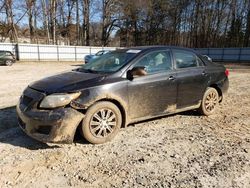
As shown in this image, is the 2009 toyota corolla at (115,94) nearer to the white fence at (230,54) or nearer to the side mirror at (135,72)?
the side mirror at (135,72)

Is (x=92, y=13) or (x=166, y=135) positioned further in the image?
(x=92, y=13)

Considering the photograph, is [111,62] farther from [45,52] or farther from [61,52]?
[61,52]

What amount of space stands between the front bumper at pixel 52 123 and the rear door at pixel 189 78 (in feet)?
7.57

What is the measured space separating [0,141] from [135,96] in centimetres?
237

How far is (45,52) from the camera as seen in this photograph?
30094 millimetres

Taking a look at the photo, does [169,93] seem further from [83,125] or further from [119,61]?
[83,125]

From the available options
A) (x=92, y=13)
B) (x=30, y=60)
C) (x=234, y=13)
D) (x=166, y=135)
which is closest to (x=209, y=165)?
(x=166, y=135)

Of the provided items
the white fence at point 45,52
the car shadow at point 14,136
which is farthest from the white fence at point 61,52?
the car shadow at point 14,136

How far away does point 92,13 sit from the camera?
4397 centimetres

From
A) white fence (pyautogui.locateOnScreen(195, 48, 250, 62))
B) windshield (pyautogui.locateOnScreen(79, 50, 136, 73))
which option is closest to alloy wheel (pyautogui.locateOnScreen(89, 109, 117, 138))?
windshield (pyautogui.locateOnScreen(79, 50, 136, 73))

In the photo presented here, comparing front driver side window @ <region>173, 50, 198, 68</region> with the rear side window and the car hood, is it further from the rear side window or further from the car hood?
the car hood

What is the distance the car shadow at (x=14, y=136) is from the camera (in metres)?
3.94

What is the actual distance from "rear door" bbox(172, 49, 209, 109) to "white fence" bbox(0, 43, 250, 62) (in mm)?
26244

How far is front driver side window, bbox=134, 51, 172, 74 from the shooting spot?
4613 millimetres
